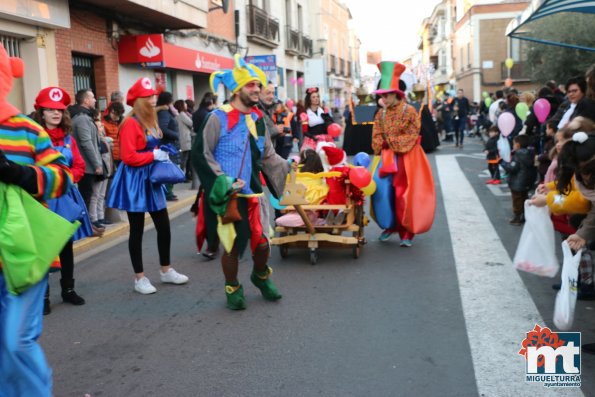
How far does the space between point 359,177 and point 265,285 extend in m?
1.89

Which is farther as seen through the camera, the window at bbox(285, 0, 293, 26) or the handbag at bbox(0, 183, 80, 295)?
the window at bbox(285, 0, 293, 26)

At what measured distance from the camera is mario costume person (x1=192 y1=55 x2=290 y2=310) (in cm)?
482

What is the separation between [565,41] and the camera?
23672 millimetres

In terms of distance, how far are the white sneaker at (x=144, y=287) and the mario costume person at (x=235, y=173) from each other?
2.93ft

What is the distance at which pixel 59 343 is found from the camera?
452 cm

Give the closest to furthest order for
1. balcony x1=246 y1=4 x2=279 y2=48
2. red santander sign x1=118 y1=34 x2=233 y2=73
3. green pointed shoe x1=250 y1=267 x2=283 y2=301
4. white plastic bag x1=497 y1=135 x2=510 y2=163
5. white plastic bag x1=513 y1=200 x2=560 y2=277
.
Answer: white plastic bag x1=513 y1=200 x2=560 y2=277 < green pointed shoe x1=250 y1=267 x2=283 y2=301 < white plastic bag x1=497 y1=135 x2=510 y2=163 < red santander sign x1=118 y1=34 x2=233 y2=73 < balcony x1=246 y1=4 x2=279 y2=48

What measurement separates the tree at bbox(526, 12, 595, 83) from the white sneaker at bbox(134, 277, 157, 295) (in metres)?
19.9

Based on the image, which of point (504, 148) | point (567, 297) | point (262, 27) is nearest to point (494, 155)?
point (504, 148)

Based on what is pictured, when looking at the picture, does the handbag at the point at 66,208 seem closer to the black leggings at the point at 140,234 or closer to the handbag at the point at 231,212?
the black leggings at the point at 140,234

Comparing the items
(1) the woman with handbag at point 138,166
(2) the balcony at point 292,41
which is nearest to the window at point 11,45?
(1) the woman with handbag at point 138,166

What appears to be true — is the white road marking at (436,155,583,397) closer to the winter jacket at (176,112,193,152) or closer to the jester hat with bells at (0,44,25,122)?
the jester hat with bells at (0,44,25,122)

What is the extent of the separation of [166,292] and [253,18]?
782 inches

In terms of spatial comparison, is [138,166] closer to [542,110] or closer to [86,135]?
[86,135]

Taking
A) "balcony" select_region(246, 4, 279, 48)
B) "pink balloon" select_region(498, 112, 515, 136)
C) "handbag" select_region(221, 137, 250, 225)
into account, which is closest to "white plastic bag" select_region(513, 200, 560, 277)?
"handbag" select_region(221, 137, 250, 225)
